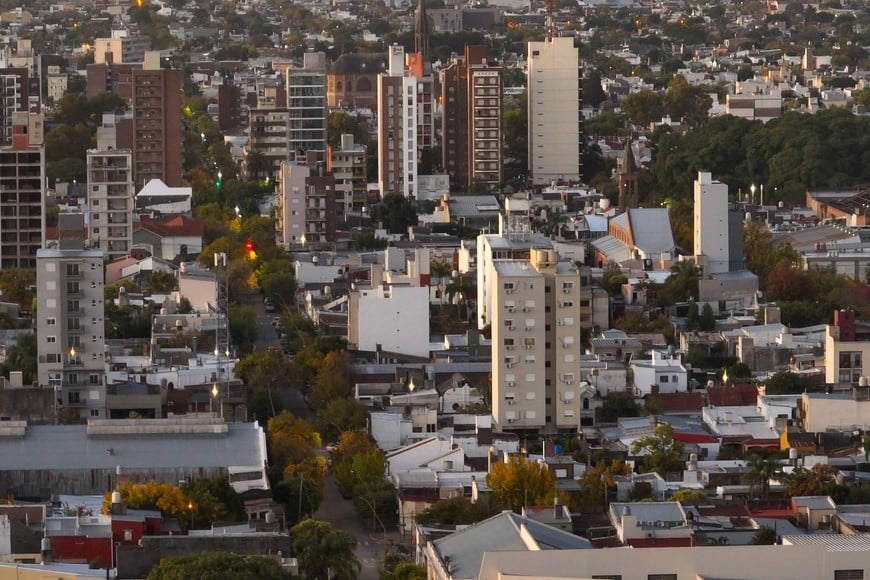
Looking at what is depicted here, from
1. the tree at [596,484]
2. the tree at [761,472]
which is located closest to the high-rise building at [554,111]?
the tree at [761,472]

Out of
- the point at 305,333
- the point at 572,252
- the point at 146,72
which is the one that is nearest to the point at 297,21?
the point at 146,72

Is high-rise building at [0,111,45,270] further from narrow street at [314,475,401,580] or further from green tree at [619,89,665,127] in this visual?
green tree at [619,89,665,127]

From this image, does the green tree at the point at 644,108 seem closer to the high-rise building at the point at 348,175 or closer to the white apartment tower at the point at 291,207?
the high-rise building at the point at 348,175

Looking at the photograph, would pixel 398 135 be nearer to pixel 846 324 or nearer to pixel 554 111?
pixel 554 111

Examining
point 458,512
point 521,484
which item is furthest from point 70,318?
point 458,512

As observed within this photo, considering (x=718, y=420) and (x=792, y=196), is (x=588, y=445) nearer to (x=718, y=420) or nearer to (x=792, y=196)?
(x=718, y=420)

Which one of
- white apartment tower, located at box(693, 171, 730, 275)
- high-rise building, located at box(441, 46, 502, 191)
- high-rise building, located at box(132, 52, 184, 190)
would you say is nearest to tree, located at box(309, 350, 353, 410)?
white apartment tower, located at box(693, 171, 730, 275)
